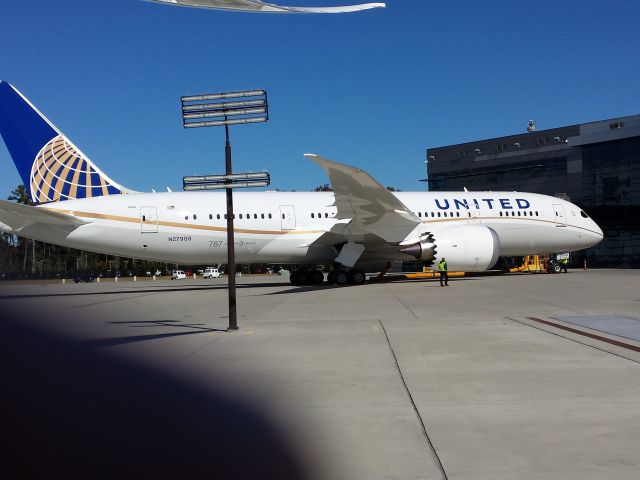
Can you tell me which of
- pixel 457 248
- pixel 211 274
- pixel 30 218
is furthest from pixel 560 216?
pixel 211 274

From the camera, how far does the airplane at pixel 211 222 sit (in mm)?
23719

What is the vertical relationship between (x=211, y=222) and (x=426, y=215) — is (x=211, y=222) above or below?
below

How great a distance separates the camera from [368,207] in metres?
Answer: 23.6

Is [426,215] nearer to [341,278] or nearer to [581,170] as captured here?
[341,278]

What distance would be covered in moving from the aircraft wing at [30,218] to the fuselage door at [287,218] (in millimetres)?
7641

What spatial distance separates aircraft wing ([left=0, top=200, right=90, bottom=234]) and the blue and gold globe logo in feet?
4.95

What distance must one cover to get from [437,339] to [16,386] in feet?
23.5


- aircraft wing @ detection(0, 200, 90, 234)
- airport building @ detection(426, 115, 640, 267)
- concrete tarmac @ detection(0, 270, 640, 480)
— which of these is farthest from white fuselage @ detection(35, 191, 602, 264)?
A: airport building @ detection(426, 115, 640, 267)

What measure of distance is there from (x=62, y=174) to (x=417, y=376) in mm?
20947

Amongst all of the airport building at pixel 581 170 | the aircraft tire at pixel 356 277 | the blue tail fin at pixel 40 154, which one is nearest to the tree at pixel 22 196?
the blue tail fin at pixel 40 154

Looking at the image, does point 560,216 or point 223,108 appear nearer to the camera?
point 223,108

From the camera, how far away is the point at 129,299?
2200 cm

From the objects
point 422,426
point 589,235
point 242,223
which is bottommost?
point 422,426

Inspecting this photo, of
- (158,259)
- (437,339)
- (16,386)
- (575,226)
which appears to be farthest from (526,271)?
(16,386)
